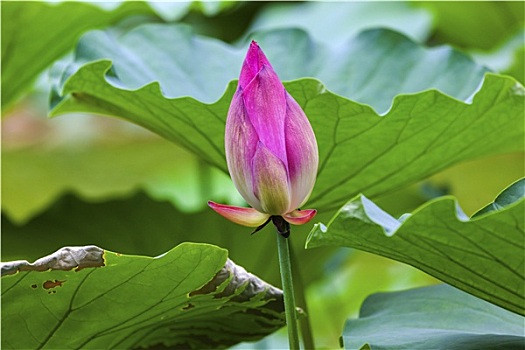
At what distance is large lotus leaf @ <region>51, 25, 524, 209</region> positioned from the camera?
72 centimetres

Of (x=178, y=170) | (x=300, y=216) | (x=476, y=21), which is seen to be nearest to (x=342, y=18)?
(x=476, y=21)

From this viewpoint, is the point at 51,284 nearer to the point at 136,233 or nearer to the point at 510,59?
the point at 136,233

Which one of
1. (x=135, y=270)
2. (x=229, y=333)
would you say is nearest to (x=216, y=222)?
(x=229, y=333)

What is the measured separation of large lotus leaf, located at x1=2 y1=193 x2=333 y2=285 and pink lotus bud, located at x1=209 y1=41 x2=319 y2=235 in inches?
20.3

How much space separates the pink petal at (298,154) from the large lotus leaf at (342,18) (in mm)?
829

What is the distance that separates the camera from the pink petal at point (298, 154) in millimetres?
514

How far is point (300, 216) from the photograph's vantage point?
521mm

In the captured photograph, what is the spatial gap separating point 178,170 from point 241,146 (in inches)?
48.4

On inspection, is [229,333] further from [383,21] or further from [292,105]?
[383,21]

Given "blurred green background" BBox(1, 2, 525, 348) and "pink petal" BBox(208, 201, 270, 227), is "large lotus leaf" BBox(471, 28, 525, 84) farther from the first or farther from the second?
"pink petal" BBox(208, 201, 270, 227)

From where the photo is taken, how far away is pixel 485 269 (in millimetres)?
496

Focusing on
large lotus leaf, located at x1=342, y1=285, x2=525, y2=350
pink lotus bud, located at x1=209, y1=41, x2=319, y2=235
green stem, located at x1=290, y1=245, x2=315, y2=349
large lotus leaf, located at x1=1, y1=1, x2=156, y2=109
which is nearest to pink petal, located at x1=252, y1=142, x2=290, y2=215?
pink lotus bud, located at x1=209, y1=41, x2=319, y2=235

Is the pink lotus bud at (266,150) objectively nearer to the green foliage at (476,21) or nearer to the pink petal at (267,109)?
the pink petal at (267,109)

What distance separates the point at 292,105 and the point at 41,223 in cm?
64
